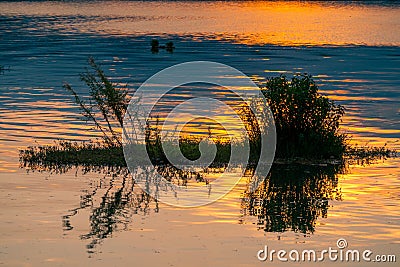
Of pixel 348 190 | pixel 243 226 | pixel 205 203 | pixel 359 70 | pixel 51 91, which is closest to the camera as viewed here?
pixel 243 226

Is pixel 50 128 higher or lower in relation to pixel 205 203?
higher

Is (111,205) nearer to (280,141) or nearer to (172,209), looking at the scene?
(172,209)

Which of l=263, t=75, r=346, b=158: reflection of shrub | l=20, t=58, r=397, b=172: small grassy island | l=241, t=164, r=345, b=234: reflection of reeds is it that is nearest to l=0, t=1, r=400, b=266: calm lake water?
l=241, t=164, r=345, b=234: reflection of reeds

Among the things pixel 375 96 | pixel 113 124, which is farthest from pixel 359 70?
pixel 113 124

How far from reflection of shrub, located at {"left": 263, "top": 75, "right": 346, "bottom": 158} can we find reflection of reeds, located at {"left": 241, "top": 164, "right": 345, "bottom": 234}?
75 cm

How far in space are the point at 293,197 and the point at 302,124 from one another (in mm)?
4166

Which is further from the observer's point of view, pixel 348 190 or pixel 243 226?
pixel 348 190

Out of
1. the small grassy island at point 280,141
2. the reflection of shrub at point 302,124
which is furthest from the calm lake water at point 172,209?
the reflection of shrub at point 302,124

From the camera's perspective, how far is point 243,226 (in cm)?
1463

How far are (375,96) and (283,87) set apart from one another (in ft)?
55.7

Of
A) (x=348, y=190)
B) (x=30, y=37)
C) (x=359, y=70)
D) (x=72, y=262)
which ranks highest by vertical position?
(x=30, y=37)

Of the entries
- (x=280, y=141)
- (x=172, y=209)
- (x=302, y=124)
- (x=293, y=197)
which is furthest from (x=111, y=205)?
(x=302, y=124)

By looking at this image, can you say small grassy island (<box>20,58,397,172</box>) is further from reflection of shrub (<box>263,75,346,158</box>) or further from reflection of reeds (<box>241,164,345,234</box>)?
reflection of reeds (<box>241,164,345,234</box>)

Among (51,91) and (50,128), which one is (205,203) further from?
(51,91)
